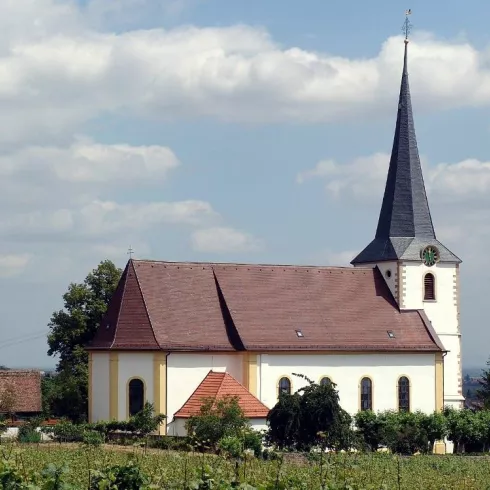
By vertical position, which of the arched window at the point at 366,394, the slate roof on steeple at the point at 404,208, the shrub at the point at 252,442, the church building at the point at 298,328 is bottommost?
the shrub at the point at 252,442

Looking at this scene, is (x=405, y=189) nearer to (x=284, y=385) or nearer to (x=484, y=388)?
(x=284, y=385)

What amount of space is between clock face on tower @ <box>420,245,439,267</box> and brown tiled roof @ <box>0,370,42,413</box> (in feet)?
65.2

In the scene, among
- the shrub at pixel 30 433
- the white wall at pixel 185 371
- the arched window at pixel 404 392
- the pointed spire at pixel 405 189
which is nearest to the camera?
the shrub at pixel 30 433

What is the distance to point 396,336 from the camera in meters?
49.7

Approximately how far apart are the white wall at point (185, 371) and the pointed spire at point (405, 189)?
11255 millimetres

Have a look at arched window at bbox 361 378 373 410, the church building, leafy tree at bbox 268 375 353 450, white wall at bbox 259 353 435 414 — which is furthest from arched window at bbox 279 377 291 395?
leafy tree at bbox 268 375 353 450

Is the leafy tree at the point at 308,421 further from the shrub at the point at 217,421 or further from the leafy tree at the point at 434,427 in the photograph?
the leafy tree at the point at 434,427

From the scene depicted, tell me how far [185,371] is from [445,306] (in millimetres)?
13169

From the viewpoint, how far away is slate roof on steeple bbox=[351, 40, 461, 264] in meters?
52.2

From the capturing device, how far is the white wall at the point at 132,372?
4491cm

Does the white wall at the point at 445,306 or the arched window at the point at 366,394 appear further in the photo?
the white wall at the point at 445,306

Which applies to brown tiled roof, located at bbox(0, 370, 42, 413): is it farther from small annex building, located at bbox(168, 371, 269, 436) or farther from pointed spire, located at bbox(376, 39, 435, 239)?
pointed spire, located at bbox(376, 39, 435, 239)

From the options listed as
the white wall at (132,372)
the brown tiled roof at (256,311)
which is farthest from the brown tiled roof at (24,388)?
the white wall at (132,372)

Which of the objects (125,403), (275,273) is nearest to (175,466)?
(125,403)
